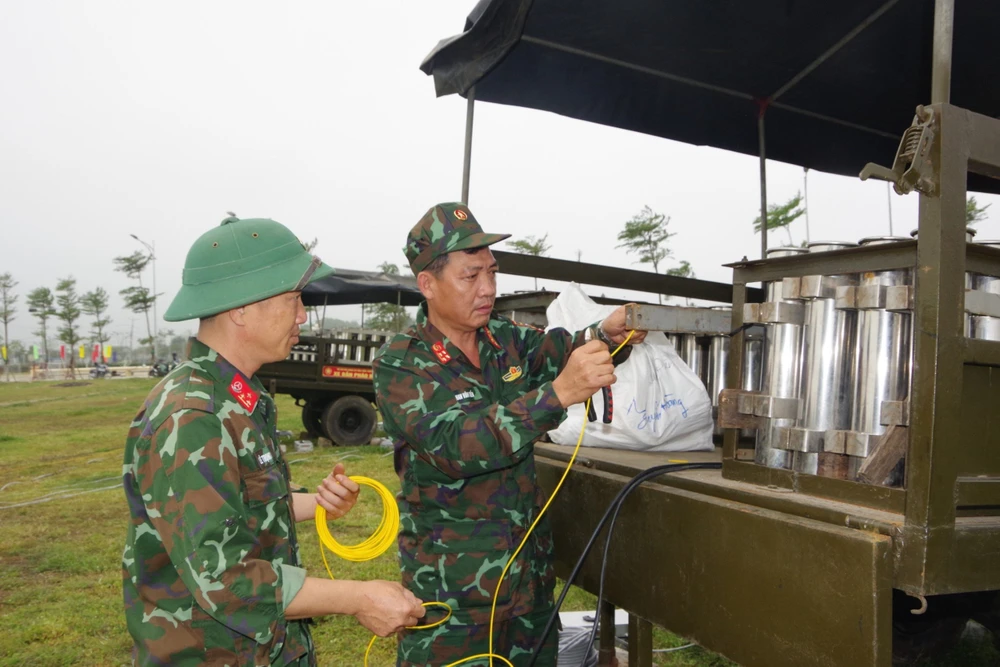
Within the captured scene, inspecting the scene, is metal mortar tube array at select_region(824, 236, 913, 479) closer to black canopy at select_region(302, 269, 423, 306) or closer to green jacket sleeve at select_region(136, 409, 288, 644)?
green jacket sleeve at select_region(136, 409, 288, 644)

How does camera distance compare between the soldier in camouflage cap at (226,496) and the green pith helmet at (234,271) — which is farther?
the green pith helmet at (234,271)

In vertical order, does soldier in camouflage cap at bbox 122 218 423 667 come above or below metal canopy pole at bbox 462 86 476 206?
below

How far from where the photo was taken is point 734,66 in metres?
3.26

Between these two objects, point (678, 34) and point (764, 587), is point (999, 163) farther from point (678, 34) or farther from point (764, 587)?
point (678, 34)

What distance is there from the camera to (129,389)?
25344 millimetres

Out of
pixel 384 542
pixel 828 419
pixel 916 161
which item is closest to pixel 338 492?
pixel 384 542

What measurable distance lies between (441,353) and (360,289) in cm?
1036

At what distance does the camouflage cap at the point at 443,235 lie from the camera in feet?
7.70

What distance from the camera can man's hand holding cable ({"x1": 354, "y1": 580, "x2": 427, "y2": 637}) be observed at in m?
1.56

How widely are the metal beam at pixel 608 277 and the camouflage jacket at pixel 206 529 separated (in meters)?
1.42

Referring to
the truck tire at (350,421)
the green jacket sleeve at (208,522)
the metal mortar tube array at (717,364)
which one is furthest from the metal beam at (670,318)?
the truck tire at (350,421)

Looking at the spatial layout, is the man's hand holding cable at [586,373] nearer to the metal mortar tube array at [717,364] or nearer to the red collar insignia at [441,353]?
the red collar insignia at [441,353]

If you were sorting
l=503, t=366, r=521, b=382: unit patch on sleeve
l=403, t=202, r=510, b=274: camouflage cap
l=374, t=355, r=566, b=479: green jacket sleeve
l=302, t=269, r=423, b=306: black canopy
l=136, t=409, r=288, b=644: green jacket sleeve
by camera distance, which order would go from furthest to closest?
1. l=302, t=269, r=423, b=306: black canopy
2. l=503, t=366, r=521, b=382: unit patch on sleeve
3. l=403, t=202, r=510, b=274: camouflage cap
4. l=374, t=355, r=566, b=479: green jacket sleeve
5. l=136, t=409, r=288, b=644: green jacket sleeve

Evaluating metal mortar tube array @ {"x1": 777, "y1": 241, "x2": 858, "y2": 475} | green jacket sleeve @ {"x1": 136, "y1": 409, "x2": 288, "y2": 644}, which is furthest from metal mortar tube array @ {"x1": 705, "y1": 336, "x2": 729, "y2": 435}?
green jacket sleeve @ {"x1": 136, "y1": 409, "x2": 288, "y2": 644}
